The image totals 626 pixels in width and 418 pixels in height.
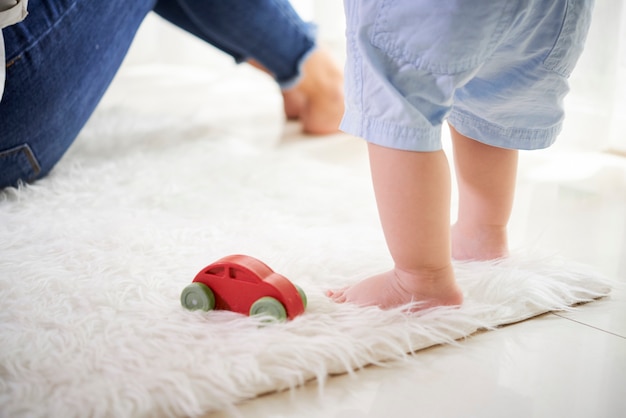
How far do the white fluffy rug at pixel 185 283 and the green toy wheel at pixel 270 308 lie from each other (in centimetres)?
1

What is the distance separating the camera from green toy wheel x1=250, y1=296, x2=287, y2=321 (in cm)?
70

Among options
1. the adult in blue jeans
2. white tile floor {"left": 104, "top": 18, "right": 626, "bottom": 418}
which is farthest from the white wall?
the adult in blue jeans

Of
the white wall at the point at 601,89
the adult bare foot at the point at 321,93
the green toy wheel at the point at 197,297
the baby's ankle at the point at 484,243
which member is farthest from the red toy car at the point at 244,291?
the adult bare foot at the point at 321,93

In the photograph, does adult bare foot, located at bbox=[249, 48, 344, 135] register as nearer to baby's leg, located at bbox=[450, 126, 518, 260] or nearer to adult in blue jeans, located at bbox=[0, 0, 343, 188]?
adult in blue jeans, located at bbox=[0, 0, 343, 188]

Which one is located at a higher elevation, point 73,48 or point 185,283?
point 73,48

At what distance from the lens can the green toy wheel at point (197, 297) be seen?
0.72 metres

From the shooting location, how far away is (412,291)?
0.74 m

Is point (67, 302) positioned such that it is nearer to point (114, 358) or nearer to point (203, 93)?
point (114, 358)

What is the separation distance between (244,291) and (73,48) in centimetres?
57

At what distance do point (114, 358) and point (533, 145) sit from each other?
1.70 feet

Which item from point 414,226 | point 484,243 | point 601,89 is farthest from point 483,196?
point 601,89

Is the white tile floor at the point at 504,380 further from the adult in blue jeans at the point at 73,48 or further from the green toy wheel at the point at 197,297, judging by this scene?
the adult in blue jeans at the point at 73,48

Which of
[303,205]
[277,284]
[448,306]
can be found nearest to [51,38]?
[303,205]

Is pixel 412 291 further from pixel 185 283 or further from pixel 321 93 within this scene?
pixel 321 93
